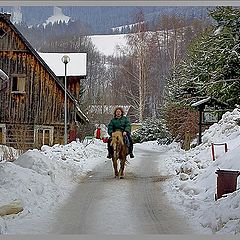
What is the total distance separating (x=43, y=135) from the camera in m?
7.15

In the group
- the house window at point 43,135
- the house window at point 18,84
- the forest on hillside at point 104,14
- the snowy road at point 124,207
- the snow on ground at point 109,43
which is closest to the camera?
the snowy road at point 124,207

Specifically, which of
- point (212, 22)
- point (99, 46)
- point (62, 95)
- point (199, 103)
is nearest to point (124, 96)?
point (99, 46)

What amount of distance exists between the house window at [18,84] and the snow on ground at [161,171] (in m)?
0.73

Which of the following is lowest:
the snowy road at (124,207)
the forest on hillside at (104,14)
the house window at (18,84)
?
the snowy road at (124,207)

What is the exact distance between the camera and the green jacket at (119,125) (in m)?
6.22

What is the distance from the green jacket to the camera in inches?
245

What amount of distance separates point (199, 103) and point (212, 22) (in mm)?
1367

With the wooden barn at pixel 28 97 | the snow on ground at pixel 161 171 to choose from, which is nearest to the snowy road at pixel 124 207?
the snow on ground at pixel 161 171

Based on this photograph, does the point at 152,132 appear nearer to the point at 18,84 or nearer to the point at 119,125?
the point at 119,125

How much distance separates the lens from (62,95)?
682 cm

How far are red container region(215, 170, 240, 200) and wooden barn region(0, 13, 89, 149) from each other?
5.51 ft

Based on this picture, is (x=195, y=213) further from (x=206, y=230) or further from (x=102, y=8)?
(x=102, y=8)

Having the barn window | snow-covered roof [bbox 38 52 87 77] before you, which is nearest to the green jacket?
snow-covered roof [bbox 38 52 87 77]

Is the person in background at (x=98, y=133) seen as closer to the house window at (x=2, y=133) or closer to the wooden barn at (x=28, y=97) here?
the wooden barn at (x=28, y=97)
